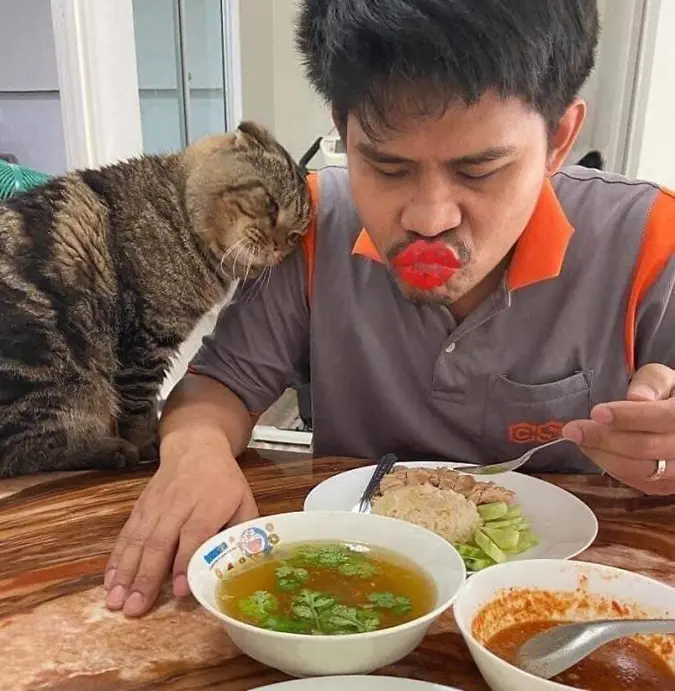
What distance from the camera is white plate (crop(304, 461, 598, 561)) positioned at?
0.87 meters

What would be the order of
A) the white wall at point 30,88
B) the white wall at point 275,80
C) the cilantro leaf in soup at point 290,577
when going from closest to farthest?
the cilantro leaf in soup at point 290,577 → the white wall at point 30,88 → the white wall at point 275,80

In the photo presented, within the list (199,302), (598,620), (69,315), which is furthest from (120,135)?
(598,620)

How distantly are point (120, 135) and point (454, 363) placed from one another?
144 centimetres

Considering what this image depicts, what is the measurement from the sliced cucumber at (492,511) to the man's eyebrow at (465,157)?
0.42 m

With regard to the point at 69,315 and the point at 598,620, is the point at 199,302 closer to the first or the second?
the point at 69,315

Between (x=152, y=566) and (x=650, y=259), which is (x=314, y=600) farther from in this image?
(x=650, y=259)

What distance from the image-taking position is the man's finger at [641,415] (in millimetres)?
852

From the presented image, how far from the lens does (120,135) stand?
217 cm

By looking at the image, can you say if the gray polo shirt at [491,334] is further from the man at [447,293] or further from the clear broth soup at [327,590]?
the clear broth soup at [327,590]

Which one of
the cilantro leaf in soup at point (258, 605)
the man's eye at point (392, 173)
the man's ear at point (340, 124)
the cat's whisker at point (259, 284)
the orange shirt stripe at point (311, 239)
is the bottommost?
the cilantro leaf in soup at point (258, 605)

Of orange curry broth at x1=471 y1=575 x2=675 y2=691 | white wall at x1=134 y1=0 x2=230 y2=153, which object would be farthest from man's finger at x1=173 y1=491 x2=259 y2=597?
white wall at x1=134 y1=0 x2=230 y2=153

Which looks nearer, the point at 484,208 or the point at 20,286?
the point at 484,208

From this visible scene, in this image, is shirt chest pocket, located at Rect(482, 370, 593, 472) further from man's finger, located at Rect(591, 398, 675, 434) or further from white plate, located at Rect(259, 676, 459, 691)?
white plate, located at Rect(259, 676, 459, 691)

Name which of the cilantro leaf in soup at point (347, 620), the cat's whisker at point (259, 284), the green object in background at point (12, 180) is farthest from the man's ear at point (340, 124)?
the green object in background at point (12, 180)
